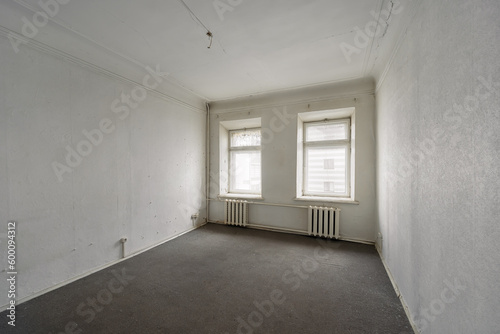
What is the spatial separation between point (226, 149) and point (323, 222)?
8.94ft

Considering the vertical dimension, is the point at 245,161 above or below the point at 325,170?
above

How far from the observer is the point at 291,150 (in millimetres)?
3877

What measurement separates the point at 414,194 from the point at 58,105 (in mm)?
3610

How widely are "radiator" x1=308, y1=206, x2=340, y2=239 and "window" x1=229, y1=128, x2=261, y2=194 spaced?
4.45 feet

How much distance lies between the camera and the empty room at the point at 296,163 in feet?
3.35

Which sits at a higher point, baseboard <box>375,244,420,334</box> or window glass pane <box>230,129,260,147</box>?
window glass pane <box>230,129,260,147</box>

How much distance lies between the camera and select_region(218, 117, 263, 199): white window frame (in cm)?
440

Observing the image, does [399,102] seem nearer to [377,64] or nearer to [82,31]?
[377,64]

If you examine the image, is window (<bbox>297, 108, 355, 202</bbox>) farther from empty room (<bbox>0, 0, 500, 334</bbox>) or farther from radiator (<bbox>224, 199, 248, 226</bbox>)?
radiator (<bbox>224, 199, 248, 226</bbox>)

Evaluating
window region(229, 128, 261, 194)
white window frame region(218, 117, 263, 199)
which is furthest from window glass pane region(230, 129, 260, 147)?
white window frame region(218, 117, 263, 199)

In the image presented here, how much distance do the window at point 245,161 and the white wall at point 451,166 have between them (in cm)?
299

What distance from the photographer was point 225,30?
2068 millimetres

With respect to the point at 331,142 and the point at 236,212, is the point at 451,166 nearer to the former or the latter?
the point at 331,142

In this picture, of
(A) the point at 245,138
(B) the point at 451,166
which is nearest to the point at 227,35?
(B) the point at 451,166
